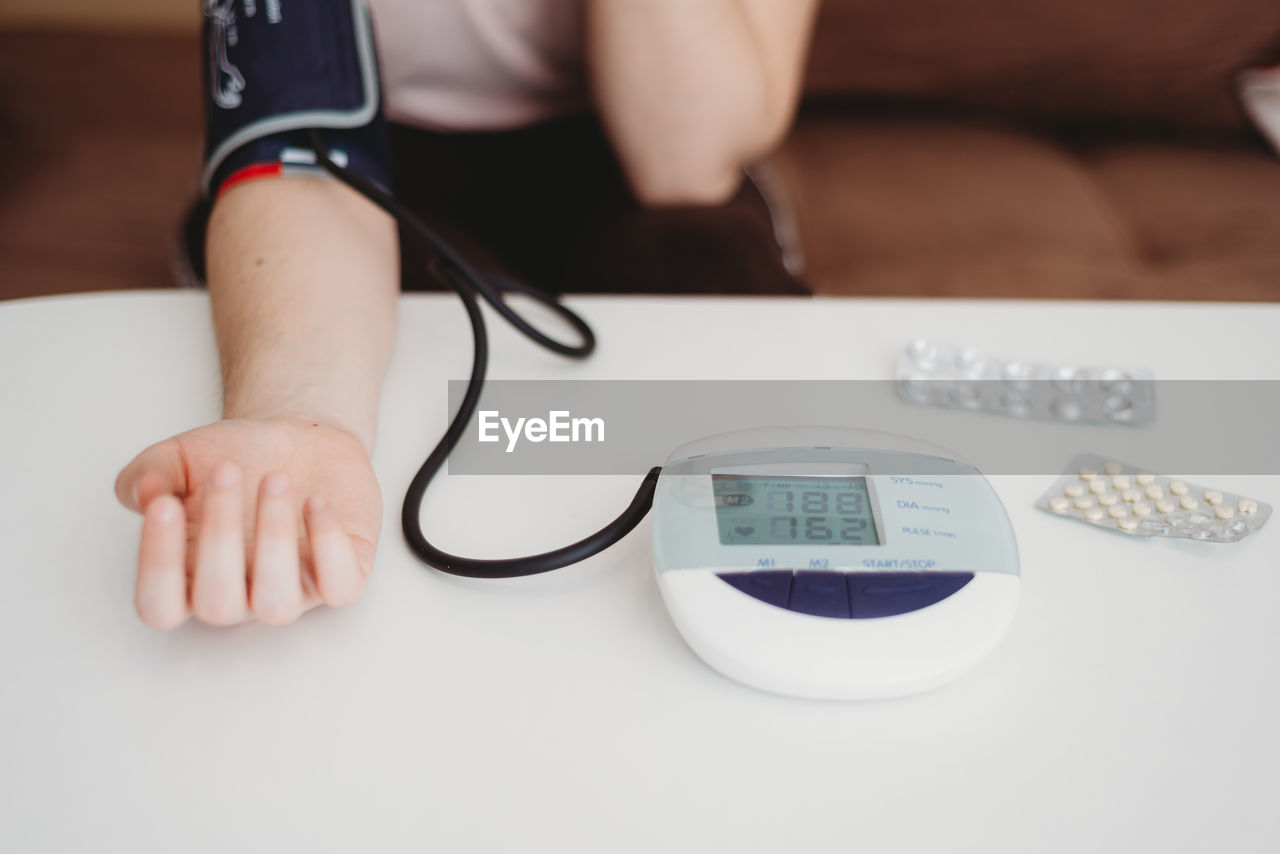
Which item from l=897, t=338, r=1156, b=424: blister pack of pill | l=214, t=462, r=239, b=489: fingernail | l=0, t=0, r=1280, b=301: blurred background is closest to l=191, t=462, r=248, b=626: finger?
l=214, t=462, r=239, b=489: fingernail

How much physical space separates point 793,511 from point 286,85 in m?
0.38

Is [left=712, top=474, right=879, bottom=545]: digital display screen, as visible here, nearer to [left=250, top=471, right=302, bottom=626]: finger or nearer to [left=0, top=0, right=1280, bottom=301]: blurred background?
[left=250, top=471, right=302, bottom=626]: finger

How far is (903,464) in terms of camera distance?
0.41m

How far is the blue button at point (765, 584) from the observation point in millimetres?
354

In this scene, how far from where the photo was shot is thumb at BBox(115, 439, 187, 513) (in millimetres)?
353

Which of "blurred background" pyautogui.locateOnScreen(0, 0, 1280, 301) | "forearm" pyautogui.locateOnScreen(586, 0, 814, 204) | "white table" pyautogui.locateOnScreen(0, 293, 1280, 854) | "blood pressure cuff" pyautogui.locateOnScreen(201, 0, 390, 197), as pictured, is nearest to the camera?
"white table" pyautogui.locateOnScreen(0, 293, 1280, 854)

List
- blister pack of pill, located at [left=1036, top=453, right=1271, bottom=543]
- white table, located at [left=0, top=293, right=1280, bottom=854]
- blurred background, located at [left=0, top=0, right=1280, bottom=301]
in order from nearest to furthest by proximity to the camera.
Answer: white table, located at [left=0, top=293, right=1280, bottom=854]
blister pack of pill, located at [left=1036, top=453, right=1271, bottom=543]
blurred background, located at [left=0, top=0, right=1280, bottom=301]

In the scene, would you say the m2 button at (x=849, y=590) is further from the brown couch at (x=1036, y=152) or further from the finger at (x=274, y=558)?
the brown couch at (x=1036, y=152)

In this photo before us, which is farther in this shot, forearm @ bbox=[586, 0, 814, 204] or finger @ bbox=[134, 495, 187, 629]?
forearm @ bbox=[586, 0, 814, 204]

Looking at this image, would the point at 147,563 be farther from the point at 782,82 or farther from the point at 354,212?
the point at 782,82

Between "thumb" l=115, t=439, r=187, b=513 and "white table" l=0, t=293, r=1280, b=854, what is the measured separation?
48mm

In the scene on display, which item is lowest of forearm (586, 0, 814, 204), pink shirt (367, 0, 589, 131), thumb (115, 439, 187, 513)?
thumb (115, 439, 187, 513)

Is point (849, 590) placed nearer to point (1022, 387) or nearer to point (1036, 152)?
point (1022, 387)

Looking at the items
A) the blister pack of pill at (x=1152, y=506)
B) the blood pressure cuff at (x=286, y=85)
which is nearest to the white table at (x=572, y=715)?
the blister pack of pill at (x=1152, y=506)
